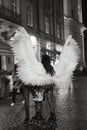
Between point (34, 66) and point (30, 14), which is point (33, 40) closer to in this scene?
point (30, 14)

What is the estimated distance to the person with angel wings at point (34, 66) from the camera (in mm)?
8227

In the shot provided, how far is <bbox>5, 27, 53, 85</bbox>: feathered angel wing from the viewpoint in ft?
26.9

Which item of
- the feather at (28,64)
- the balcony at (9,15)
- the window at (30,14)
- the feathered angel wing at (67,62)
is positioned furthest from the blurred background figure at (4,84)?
the window at (30,14)

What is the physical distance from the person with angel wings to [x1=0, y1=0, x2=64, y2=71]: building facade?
8.45 meters

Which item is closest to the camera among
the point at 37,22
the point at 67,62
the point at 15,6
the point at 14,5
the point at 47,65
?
the point at 47,65

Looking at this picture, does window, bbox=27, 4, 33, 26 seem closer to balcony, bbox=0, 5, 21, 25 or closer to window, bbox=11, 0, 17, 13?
window, bbox=11, 0, 17, 13

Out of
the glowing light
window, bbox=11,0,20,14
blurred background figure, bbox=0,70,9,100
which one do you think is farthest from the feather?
the glowing light

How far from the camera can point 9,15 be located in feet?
79.6

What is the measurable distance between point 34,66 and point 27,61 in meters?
0.19

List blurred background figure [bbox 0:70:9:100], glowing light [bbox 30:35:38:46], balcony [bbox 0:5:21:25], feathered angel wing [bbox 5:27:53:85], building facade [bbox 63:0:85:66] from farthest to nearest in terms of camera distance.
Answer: building facade [bbox 63:0:85:66]
glowing light [bbox 30:35:38:46]
balcony [bbox 0:5:21:25]
blurred background figure [bbox 0:70:9:100]
feathered angel wing [bbox 5:27:53:85]

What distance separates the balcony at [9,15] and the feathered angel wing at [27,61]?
14.8 m

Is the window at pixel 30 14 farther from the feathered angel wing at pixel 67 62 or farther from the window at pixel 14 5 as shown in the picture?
the feathered angel wing at pixel 67 62

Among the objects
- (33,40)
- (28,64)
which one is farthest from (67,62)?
(33,40)

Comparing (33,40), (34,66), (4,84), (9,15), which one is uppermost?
(9,15)
